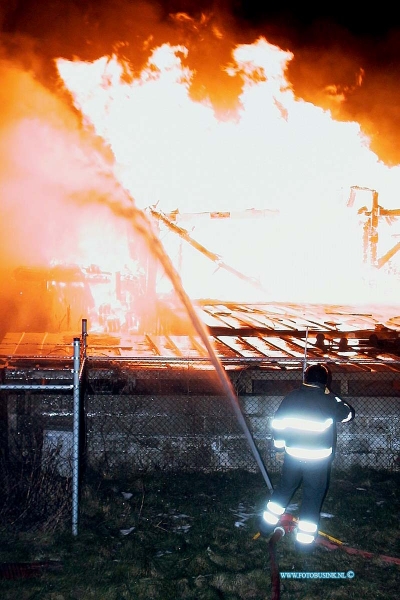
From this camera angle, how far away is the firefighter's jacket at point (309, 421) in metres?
4.56

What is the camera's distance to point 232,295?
21.4 meters

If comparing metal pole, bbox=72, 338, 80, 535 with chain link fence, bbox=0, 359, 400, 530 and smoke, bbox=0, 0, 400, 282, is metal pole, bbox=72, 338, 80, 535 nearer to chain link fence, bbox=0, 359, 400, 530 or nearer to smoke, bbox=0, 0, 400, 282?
chain link fence, bbox=0, 359, 400, 530

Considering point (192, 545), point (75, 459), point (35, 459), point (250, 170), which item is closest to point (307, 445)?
point (192, 545)

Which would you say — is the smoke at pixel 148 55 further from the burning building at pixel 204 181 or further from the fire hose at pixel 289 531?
the fire hose at pixel 289 531

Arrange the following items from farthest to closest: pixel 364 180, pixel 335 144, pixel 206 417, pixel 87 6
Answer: pixel 364 180 → pixel 335 144 → pixel 87 6 → pixel 206 417

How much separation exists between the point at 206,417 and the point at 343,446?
1.77 meters

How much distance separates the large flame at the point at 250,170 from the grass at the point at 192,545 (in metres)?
10.1

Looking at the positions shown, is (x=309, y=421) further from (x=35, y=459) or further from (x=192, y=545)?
(x=35, y=459)

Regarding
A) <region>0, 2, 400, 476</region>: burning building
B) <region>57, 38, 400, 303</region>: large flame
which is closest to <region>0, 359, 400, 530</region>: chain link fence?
<region>0, 2, 400, 476</region>: burning building

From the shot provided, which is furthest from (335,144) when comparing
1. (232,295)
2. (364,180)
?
(232,295)

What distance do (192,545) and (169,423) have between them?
1812 mm

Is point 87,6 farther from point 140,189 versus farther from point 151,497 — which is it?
point 151,497

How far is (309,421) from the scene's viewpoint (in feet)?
14.9

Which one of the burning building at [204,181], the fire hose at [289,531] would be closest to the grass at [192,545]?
the fire hose at [289,531]
